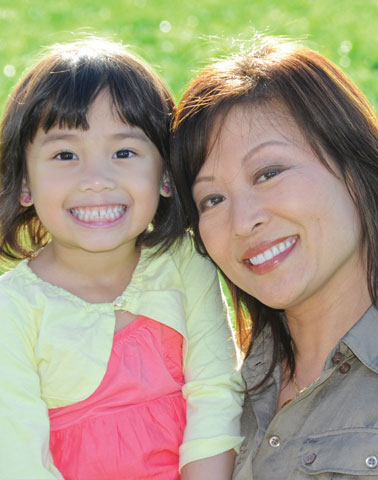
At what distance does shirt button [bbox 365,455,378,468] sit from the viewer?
2.46 m

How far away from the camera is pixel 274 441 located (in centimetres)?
281


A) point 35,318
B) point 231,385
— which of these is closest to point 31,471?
point 35,318

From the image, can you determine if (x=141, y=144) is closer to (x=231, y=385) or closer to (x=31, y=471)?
(x=231, y=385)

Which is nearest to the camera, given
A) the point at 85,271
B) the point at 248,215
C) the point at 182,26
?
the point at 248,215

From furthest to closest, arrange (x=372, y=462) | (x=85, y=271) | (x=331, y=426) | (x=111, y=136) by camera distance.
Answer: (x=85, y=271) → (x=111, y=136) → (x=331, y=426) → (x=372, y=462)

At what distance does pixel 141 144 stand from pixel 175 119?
0.16 meters

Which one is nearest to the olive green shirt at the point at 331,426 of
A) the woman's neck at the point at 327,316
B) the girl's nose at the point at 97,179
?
the woman's neck at the point at 327,316

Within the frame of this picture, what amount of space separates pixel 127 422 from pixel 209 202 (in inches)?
32.2

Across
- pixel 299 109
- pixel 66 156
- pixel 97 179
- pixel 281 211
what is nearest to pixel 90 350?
pixel 97 179

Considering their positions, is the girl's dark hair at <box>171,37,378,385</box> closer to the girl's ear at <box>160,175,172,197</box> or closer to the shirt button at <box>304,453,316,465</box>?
the girl's ear at <box>160,175,172,197</box>

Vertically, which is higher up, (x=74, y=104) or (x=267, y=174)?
(x=74, y=104)

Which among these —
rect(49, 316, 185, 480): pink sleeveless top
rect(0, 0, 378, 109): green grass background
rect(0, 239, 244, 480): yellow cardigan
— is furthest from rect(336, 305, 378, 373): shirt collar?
rect(0, 0, 378, 109): green grass background

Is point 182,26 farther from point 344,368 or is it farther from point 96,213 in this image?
point 344,368

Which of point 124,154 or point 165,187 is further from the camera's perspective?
point 165,187
